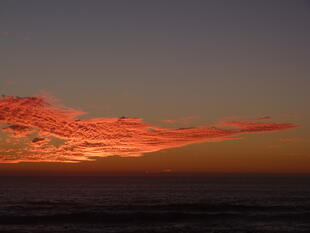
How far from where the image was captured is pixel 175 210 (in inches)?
1768

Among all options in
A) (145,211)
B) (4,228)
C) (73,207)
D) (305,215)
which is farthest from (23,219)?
(305,215)

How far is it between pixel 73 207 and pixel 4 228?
14.3m

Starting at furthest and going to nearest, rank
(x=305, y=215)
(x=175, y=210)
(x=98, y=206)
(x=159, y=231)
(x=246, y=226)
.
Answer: (x=98, y=206)
(x=175, y=210)
(x=305, y=215)
(x=246, y=226)
(x=159, y=231)

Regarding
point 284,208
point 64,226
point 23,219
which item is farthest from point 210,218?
point 23,219

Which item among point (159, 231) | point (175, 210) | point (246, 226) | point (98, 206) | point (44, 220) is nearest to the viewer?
point (159, 231)

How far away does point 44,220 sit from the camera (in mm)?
37562

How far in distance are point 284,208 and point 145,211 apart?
19007mm

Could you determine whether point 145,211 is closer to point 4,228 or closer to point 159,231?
point 159,231

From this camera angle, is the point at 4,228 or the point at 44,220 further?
the point at 44,220

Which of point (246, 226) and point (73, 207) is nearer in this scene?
point (246, 226)

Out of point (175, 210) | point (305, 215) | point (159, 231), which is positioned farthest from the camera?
point (175, 210)

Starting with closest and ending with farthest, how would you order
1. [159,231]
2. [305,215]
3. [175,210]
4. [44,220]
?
[159,231] → [44,220] → [305,215] → [175,210]

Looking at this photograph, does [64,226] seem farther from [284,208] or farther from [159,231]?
[284,208]

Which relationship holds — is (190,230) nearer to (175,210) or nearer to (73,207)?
(175,210)
